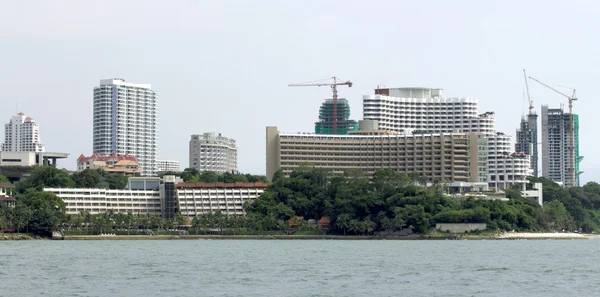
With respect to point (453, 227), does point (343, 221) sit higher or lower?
higher

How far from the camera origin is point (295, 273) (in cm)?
9556

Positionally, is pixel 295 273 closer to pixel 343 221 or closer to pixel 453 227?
pixel 343 221

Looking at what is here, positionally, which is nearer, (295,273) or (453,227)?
(295,273)

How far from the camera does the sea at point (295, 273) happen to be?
8006 centimetres

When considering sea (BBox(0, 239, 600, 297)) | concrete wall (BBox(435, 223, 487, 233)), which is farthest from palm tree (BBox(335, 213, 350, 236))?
sea (BBox(0, 239, 600, 297))

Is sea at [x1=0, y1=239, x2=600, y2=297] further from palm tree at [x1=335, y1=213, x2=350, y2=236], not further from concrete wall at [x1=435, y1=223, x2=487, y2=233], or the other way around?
palm tree at [x1=335, y1=213, x2=350, y2=236]

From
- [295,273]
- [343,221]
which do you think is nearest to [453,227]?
[343,221]

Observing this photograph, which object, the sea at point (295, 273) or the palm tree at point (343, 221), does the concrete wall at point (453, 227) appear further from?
the sea at point (295, 273)

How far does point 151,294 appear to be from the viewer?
7688cm

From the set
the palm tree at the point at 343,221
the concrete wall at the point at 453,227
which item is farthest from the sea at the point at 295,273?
the palm tree at the point at 343,221

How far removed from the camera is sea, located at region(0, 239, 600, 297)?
80.1 m

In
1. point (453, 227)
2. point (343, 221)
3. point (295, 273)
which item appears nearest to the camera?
point (295, 273)

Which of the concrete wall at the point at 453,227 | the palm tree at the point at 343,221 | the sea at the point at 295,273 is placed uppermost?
the palm tree at the point at 343,221

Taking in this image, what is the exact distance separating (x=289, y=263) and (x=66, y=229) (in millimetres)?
89230
